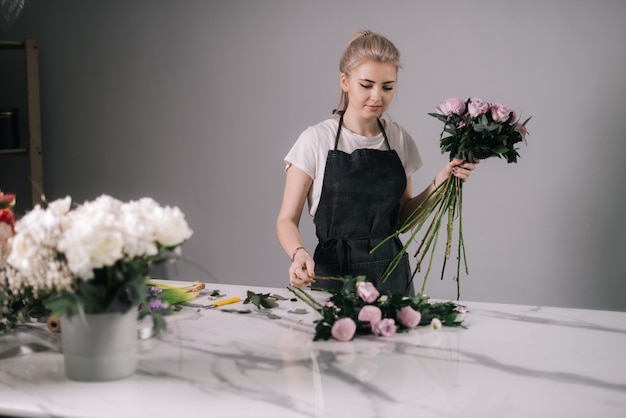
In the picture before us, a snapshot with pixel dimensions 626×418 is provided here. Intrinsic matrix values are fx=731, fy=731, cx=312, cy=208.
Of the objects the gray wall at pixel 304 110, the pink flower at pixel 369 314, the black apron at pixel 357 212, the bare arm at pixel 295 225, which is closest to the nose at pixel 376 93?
the black apron at pixel 357 212

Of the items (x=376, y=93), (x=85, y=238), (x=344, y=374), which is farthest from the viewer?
(x=376, y=93)

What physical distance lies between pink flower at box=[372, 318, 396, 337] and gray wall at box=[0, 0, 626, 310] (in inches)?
74.2

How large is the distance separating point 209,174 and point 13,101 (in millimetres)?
1538

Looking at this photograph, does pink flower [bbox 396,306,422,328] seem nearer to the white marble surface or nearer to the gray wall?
the white marble surface

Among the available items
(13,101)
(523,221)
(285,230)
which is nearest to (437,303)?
(285,230)

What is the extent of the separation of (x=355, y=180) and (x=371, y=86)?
37 centimetres

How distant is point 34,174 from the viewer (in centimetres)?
466

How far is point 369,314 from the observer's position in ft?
5.88

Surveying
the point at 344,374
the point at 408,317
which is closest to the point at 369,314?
the point at 408,317

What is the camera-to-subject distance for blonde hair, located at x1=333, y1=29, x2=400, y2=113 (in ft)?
8.55

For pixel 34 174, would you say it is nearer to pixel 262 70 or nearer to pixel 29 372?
pixel 262 70

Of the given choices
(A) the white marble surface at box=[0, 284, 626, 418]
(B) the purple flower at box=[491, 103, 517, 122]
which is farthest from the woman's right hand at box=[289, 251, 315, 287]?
(B) the purple flower at box=[491, 103, 517, 122]

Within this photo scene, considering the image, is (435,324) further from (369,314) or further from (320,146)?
(320,146)

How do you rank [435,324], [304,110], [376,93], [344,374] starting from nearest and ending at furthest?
1. [344,374]
2. [435,324]
3. [376,93]
4. [304,110]
